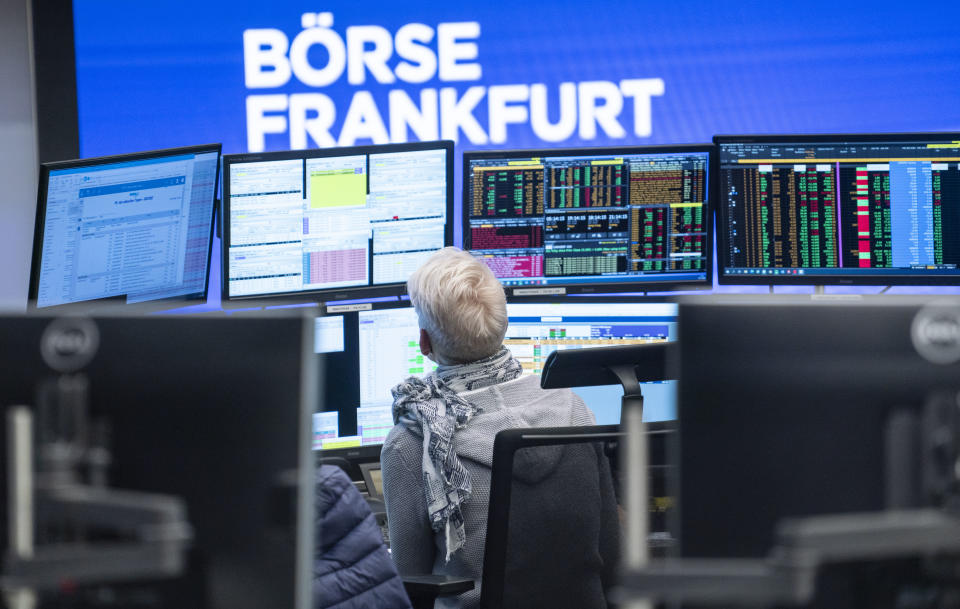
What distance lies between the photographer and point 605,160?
298 cm

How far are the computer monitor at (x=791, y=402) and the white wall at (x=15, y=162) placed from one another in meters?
4.01

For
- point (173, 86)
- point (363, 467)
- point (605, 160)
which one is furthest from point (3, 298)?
point (605, 160)

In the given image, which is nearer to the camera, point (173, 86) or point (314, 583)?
point (314, 583)

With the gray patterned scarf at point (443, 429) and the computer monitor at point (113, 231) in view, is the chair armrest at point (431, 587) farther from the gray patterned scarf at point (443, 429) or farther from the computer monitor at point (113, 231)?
the computer monitor at point (113, 231)

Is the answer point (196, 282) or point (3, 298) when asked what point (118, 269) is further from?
Answer: point (3, 298)

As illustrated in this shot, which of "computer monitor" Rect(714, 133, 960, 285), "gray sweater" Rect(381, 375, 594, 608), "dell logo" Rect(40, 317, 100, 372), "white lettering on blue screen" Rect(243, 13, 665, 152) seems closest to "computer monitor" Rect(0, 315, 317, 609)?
"dell logo" Rect(40, 317, 100, 372)

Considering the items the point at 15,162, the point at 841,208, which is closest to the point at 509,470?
Answer: the point at 841,208

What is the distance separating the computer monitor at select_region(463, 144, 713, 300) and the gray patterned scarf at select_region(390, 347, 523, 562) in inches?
32.8

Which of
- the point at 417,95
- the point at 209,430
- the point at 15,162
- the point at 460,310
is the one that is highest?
the point at 417,95

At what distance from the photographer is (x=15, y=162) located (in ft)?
14.1

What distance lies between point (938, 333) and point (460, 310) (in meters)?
1.47

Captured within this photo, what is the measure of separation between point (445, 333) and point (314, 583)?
737 millimetres

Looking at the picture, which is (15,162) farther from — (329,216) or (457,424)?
(457,424)

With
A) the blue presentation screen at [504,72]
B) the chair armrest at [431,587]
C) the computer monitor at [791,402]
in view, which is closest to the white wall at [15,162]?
the blue presentation screen at [504,72]
